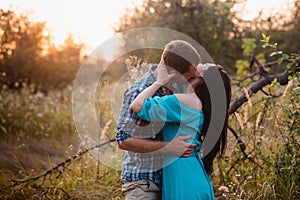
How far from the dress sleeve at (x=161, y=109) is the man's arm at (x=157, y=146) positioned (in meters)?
0.16

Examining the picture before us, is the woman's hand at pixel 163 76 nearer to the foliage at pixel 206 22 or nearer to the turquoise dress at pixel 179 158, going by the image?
the turquoise dress at pixel 179 158

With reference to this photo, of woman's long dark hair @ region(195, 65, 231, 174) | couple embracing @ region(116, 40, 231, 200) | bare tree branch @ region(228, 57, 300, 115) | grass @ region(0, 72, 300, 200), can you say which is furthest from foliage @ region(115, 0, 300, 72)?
couple embracing @ region(116, 40, 231, 200)

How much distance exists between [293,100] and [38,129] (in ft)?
19.2

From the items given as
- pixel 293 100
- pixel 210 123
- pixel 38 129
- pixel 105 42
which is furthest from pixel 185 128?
pixel 38 129

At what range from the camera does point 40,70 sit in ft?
41.3

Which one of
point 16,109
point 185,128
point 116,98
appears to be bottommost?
point 185,128

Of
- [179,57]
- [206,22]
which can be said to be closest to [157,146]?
[179,57]

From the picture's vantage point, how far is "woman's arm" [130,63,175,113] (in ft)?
9.66

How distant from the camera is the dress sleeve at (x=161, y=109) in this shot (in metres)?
2.93

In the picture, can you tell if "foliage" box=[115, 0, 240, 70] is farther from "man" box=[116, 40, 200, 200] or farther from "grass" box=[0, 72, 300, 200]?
"man" box=[116, 40, 200, 200]

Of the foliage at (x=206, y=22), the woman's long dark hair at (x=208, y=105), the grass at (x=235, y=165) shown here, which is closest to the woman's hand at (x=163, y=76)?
the woman's long dark hair at (x=208, y=105)

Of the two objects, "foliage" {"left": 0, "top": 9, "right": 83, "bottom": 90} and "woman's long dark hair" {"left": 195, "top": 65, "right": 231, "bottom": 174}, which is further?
"foliage" {"left": 0, "top": 9, "right": 83, "bottom": 90}

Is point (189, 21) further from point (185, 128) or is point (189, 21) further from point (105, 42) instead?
point (185, 128)

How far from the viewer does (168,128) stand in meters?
3.13
